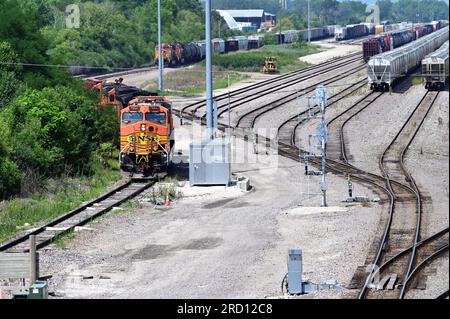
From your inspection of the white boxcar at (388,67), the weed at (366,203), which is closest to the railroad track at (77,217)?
the weed at (366,203)

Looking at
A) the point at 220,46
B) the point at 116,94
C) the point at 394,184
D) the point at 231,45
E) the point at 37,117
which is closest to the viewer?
the point at 394,184

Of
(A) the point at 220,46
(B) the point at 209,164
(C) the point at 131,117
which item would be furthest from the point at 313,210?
(A) the point at 220,46

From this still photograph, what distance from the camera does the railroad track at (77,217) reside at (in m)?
22.6

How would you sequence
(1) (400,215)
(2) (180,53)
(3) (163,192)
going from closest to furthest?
(1) (400,215), (3) (163,192), (2) (180,53)

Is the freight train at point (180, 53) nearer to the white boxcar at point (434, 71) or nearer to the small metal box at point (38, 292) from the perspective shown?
the white boxcar at point (434, 71)

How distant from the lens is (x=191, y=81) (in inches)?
2827

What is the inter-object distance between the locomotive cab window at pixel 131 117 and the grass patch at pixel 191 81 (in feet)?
96.0

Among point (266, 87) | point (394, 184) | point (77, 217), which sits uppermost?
point (266, 87)

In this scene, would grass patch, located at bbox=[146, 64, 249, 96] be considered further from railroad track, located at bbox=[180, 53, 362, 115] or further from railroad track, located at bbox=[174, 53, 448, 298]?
railroad track, located at bbox=[174, 53, 448, 298]

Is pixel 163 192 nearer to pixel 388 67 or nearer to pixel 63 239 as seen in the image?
pixel 63 239

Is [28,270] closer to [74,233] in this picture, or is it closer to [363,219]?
[74,233]

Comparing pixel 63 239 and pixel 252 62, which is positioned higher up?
pixel 252 62

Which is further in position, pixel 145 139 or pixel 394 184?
pixel 145 139

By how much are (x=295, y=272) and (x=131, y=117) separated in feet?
53.6
